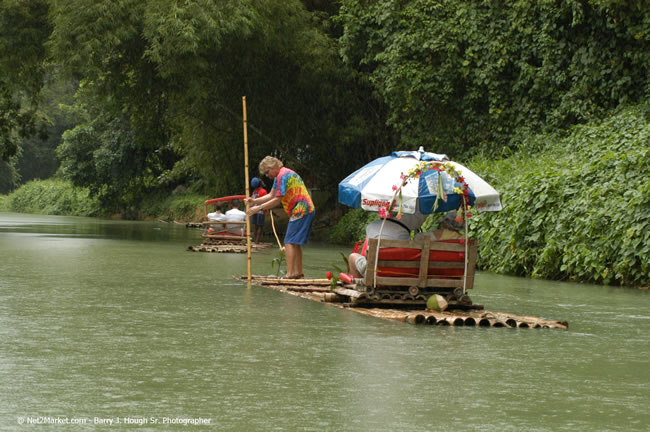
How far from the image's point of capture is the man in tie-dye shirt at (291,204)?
47.1ft

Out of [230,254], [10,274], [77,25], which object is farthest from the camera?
[77,25]

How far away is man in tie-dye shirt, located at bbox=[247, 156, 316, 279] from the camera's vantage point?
47.1 feet

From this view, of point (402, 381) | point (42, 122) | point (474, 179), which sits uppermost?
point (42, 122)

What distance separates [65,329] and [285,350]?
2.24 metres

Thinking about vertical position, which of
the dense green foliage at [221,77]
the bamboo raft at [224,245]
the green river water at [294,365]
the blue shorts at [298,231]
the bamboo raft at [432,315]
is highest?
the dense green foliage at [221,77]

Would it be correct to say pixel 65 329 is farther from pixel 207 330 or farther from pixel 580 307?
pixel 580 307

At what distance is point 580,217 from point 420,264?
5.96m

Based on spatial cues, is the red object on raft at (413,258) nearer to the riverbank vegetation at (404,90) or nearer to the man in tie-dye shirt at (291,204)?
the man in tie-dye shirt at (291,204)

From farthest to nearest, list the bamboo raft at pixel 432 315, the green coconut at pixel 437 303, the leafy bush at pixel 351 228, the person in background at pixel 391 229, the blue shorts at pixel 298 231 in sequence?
the leafy bush at pixel 351 228, the blue shorts at pixel 298 231, the person in background at pixel 391 229, the green coconut at pixel 437 303, the bamboo raft at pixel 432 315

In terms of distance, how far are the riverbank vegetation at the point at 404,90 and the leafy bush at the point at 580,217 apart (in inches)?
1.5

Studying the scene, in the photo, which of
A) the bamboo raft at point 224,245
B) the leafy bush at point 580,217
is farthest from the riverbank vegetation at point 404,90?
the bamboo raft at point 224,245

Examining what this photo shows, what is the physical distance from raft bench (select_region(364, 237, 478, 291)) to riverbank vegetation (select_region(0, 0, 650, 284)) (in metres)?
4.54

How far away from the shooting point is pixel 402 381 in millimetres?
6828

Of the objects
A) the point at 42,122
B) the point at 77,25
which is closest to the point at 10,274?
the point at 77,25
